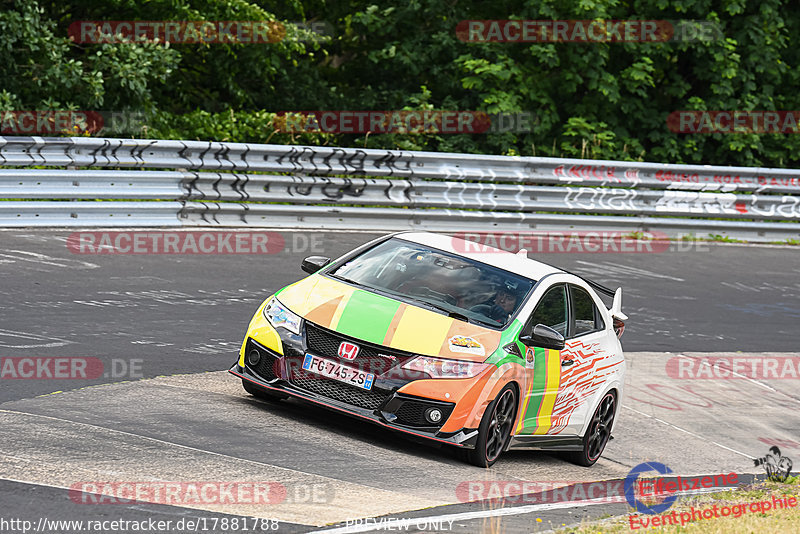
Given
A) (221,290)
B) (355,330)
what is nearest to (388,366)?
(355,330)

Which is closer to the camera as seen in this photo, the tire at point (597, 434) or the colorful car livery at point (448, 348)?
the colorful car livery at point (448, 348)

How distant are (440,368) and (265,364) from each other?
1.31 m

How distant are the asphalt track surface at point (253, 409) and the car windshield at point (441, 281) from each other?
40.7 inches

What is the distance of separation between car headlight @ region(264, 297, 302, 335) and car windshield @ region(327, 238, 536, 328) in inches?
25.5

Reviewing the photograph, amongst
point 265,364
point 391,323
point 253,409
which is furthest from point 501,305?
point 253,409

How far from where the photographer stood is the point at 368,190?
19719 mm

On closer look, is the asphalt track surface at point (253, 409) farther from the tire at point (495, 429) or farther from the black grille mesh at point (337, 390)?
the black grille mesh at point (337, 390)

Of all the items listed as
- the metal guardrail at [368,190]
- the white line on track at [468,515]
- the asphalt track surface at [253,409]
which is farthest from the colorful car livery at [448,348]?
the metal guardrail at [368,190]

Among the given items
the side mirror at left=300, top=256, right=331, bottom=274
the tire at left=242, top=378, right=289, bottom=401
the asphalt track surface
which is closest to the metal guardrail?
the asphalt track surface

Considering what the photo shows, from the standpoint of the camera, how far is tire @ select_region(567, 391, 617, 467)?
10.0 m

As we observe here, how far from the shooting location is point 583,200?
21.6 meters

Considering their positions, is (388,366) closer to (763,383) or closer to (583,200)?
(763,383)

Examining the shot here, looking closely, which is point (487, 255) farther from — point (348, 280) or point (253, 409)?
point (253, 409)

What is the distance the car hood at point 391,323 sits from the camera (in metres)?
8.48
